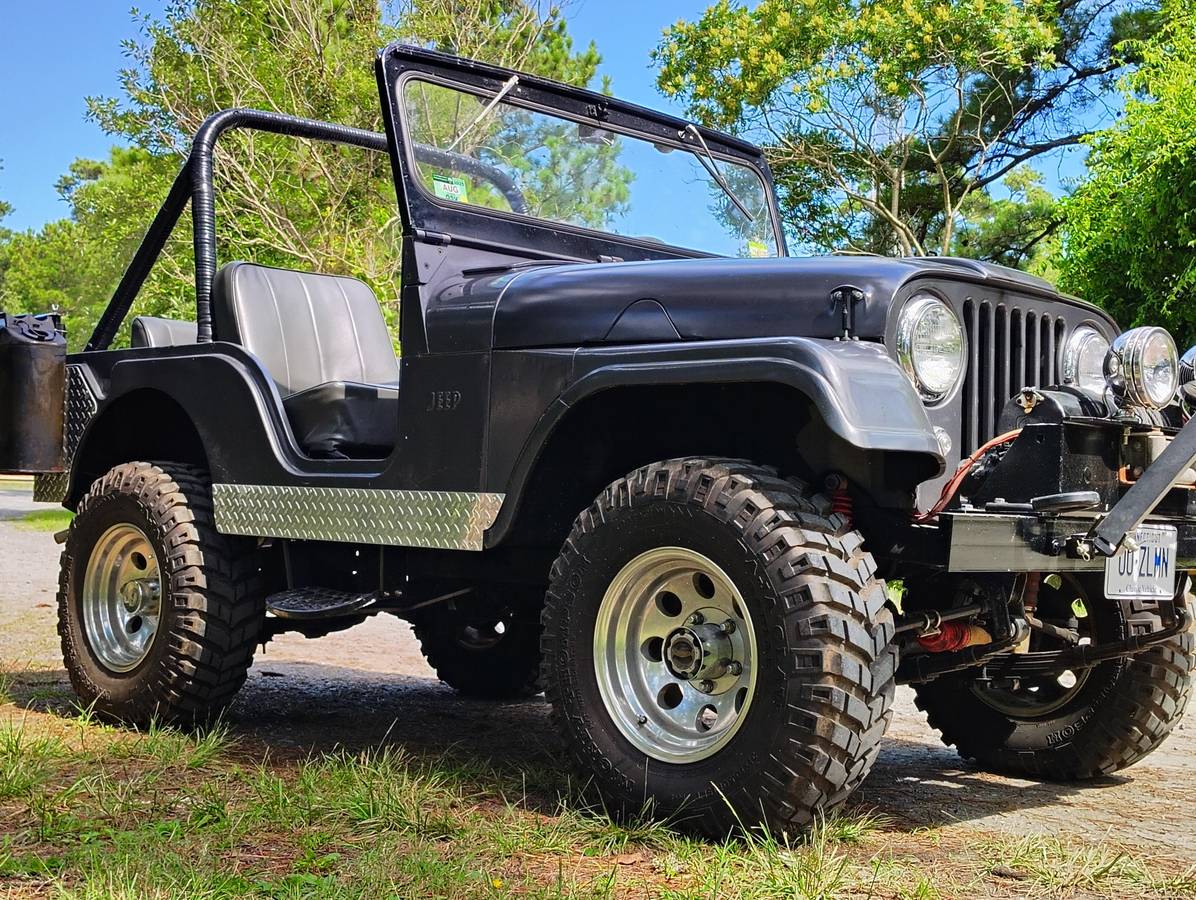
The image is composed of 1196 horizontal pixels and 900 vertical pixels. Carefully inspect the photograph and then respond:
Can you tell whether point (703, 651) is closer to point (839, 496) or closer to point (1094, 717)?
point (839, 496)

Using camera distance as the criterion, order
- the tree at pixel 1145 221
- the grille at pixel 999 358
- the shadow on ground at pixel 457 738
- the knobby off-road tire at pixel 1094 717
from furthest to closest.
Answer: the tree at pixel 1145 221 < the knobby off-road tire at pixel 1094 717 < the shadow on ground at pixel 457 738 < the grille at pixel 999 358

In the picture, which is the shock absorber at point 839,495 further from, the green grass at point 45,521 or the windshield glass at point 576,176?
the green grass at point 45,521

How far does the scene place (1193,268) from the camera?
35.0ft

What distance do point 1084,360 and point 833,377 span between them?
4.17 ft

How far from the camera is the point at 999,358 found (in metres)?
4.08

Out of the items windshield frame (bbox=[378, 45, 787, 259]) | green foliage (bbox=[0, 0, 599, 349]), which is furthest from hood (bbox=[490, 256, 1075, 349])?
green foliage (bbox=[0, 0, 599, 349])

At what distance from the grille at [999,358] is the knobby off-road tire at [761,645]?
630mm

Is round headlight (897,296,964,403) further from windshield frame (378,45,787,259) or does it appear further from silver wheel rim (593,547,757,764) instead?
windshield frame (378,45,787,259)

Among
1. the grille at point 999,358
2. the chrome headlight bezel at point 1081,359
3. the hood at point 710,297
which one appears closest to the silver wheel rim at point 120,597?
the hood at point 710,297

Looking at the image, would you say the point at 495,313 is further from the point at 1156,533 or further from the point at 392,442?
the point at 1156,533

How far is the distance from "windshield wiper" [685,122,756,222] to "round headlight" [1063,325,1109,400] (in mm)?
1733

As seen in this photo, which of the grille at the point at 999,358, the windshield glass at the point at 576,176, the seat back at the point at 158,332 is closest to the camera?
the grille at the point at 999,358

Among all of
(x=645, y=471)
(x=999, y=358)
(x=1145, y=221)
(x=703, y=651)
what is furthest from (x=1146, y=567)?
(x=1145, y=221)

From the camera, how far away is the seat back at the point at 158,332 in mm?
5938
